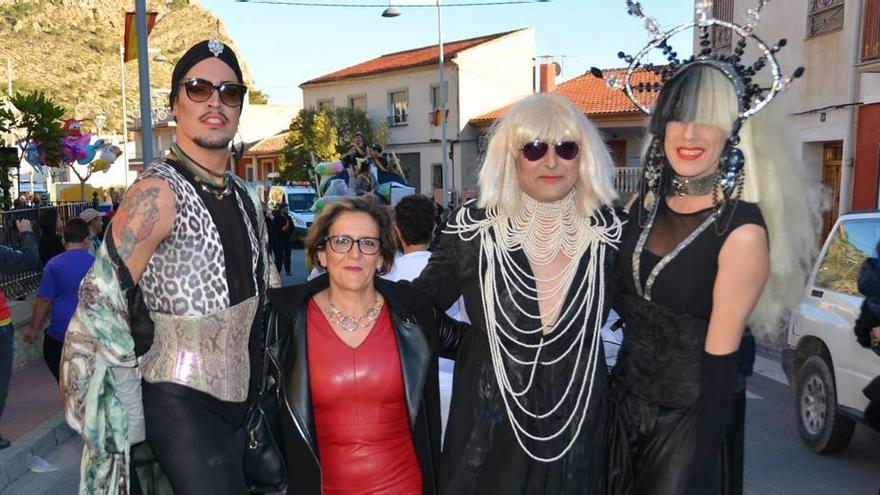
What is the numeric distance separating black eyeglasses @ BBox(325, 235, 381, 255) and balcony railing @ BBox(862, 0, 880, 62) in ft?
43.3

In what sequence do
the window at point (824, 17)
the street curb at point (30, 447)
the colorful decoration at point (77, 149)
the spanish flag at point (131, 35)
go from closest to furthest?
1. the street curb at point (30, 447)
2. the spanish flag at point (131, 35)
3. the colorful decoration at point (77, 149)
4. the window at point (824, 17)

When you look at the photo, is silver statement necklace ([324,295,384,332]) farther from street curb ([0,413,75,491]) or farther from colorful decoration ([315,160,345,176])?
colorful decoration ([315,160,345,176])

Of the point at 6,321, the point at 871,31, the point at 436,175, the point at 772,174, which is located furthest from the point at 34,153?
the point at 436,175

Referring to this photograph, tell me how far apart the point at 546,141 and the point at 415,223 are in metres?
2.78

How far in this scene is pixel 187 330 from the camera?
2.41m

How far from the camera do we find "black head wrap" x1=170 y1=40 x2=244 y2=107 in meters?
2.65

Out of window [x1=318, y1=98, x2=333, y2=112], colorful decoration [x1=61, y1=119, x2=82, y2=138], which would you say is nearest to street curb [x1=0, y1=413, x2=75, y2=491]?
colorful decoration [x1=61, y1=119, x2=82, y2=138]

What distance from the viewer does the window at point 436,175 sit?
3812cm

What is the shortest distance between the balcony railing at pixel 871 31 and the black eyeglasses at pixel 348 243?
1318 cm

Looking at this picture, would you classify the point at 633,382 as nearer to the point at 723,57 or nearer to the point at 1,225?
the point at 723,57

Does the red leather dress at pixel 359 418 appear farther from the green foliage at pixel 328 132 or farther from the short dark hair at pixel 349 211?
the green foliage at pixel 328 132

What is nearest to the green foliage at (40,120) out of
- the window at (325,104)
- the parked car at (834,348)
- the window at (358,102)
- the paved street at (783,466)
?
the paved street at (783,466)

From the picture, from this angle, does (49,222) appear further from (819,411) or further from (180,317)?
(819,411)

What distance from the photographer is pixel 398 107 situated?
40594 millimetres
